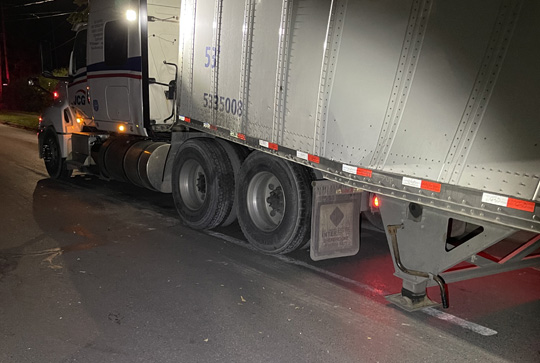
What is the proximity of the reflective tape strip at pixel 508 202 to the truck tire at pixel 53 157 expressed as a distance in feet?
32.2

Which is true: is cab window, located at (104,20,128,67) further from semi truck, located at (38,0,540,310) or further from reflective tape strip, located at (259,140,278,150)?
reflective tape strip, located at (259,140,278,150)

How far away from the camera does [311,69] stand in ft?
16.9

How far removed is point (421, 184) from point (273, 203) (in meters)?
2.75

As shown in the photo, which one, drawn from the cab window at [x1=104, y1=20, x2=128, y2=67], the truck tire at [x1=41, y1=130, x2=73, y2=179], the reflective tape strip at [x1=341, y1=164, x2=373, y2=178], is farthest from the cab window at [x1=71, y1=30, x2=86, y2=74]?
the reflective tape strip at [x1=341, y1=164, x2=373, y2=178]

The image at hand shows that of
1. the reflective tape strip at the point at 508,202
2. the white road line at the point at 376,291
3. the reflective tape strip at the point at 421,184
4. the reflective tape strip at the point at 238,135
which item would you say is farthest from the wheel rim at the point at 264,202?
the reflective tape strip at the point at 508,202

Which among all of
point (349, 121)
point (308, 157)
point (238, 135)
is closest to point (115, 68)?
point (238, 135)

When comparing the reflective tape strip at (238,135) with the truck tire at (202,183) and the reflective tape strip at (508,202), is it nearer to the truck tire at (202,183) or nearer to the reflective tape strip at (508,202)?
the truck tire at (202,183)

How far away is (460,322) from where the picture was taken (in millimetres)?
4820

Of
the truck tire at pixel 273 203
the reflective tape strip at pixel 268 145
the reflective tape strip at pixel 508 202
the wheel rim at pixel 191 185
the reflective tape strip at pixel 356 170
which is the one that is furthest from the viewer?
the wheel rim at pixel 191 185

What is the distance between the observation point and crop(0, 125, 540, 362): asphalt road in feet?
13.8

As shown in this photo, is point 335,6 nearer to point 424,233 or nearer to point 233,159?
point 424,233

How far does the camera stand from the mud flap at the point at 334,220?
19.5 feet

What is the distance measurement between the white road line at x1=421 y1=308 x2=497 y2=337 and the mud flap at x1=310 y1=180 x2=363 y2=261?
54.7 inches

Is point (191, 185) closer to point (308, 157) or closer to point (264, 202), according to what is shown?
point (264, 202)
